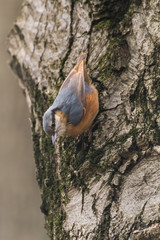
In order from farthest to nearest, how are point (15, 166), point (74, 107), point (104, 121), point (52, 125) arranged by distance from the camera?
1. point (15, 166)
2. point (74, 107)
3. point (52, 125)
4. point (104, 121)

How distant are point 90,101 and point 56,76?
0.40 m

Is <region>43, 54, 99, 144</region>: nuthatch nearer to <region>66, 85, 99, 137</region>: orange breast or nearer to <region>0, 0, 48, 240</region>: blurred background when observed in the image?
<region>66, 85, 99, 137</region>: orange breast

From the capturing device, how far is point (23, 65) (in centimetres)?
373

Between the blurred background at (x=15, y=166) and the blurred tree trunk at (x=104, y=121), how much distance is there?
148 cm

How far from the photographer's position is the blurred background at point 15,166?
16.2ft

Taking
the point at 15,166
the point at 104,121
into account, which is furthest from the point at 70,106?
the point at 15,166

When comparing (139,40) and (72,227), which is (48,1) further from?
(72,227)

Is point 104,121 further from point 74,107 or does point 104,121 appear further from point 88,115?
point 74,107

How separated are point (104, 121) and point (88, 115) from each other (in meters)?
0.17

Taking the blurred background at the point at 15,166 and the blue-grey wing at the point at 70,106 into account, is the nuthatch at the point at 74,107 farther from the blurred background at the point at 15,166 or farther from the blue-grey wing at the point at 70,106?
the blurred background at the point at 15,166

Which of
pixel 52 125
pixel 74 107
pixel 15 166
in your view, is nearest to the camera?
pixel 52 125

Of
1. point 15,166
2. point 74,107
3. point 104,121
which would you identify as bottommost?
point 15,166

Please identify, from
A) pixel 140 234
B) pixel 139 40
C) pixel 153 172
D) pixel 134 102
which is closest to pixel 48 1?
pixel 139 40

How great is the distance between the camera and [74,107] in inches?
133
